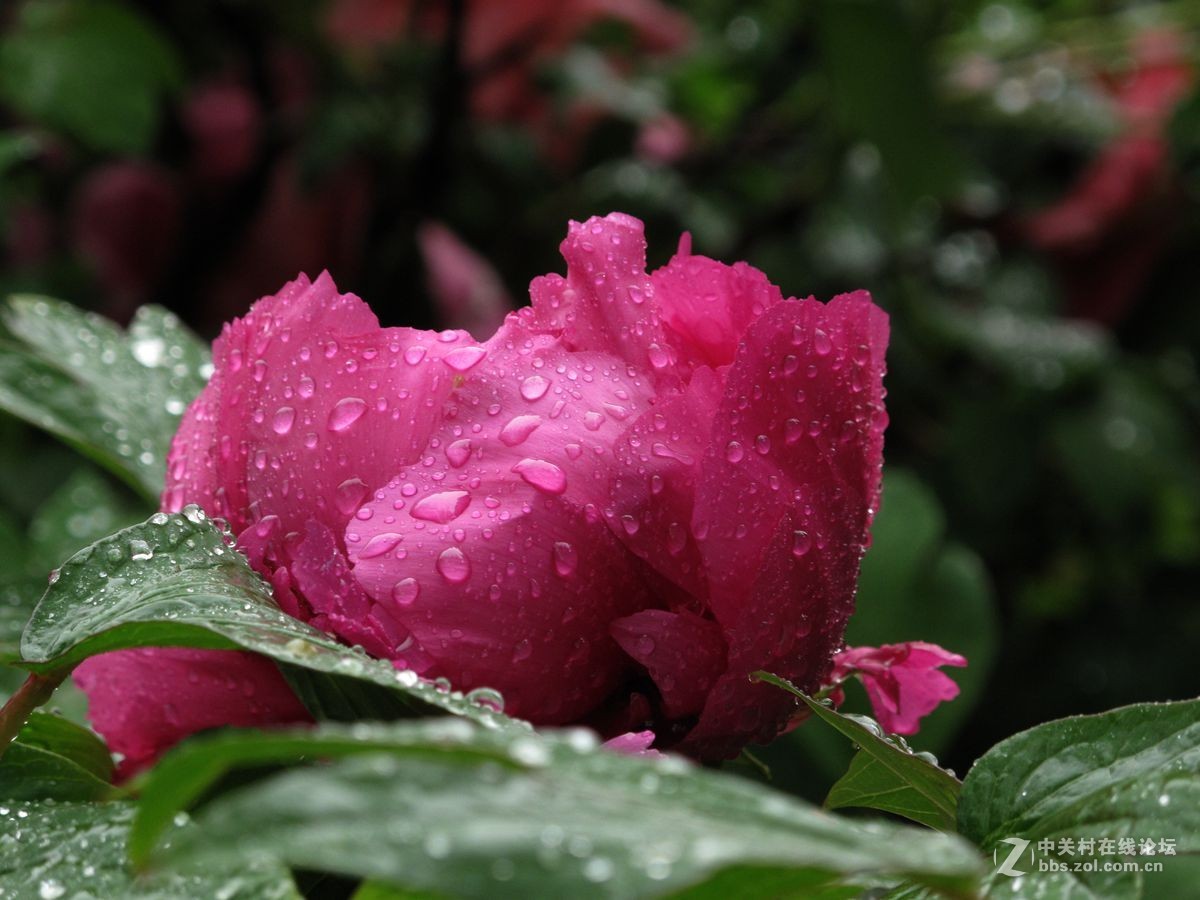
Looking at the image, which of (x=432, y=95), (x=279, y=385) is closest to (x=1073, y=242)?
(x=432, y=95)

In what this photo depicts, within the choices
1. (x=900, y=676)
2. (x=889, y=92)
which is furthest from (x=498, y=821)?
(x=889, y=92)

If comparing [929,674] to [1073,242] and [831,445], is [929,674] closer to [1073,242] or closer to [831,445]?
[831,445]

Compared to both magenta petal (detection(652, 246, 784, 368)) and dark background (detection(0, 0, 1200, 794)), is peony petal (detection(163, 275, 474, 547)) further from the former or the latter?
dark background (detection(0, 0, 1200, 794))

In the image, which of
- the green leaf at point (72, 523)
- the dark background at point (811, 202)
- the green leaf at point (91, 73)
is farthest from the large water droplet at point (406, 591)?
the green leaf at point (91, 73)

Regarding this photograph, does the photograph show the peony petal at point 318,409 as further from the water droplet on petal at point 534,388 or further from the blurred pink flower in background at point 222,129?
the blurred pink flower in background at point 222,129

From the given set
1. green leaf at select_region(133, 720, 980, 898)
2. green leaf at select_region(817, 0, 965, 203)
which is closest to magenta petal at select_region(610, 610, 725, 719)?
green leaf at select_region(133, 720, 980, 898)

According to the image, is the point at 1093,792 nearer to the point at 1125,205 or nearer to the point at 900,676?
the point at 900,676
